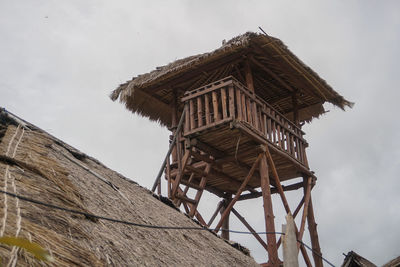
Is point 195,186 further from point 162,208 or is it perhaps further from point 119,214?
point 119,214

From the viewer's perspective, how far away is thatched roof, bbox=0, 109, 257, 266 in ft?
9.84

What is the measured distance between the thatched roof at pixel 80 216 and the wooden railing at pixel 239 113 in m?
2.08

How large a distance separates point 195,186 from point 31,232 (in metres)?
7.73

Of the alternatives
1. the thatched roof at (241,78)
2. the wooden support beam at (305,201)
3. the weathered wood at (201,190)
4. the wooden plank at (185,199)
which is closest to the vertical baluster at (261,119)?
the thatched roof at (241,78)

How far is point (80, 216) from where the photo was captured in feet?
12.9

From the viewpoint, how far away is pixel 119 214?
200 inches

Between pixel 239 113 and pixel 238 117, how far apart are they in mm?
69

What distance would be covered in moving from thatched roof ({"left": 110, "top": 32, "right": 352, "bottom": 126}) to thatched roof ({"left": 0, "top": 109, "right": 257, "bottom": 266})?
11.7 feet

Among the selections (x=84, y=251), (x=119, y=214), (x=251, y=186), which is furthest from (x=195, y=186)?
(x=84, y=251)

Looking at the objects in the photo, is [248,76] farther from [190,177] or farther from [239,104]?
[190,177]

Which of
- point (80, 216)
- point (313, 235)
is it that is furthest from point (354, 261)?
point (80, 216)

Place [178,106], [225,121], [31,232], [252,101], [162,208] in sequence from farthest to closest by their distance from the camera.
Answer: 1. [178,106]
2. [252,101]
3. [225,121]
4. [162,208]
5. [31,232]

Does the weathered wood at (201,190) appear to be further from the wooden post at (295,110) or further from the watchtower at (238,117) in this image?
the wooden post at (295,110)

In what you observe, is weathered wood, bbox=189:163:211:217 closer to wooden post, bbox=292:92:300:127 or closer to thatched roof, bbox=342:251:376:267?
wooden post, bbox=292:92:300:127
